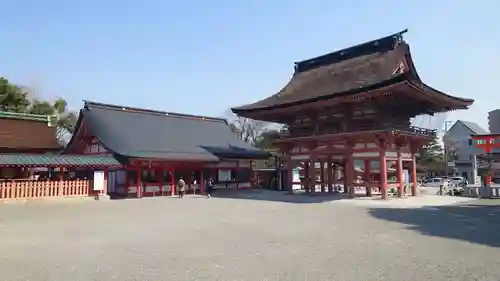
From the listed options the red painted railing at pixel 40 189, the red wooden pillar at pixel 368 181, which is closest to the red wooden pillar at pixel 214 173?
the red painted railing at pixel 40 189

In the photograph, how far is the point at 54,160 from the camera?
21.6 meters

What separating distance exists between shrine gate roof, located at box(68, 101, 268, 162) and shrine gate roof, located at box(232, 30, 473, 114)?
510 cm

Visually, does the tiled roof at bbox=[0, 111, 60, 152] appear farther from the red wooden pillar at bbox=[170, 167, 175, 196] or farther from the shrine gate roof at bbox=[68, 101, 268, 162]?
the red wooden pillar at bbox=[170, 167, 175, 196]

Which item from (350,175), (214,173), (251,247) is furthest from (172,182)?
(251,247)

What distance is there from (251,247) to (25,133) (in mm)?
22573

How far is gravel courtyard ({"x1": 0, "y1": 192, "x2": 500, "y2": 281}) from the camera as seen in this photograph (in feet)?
20.7

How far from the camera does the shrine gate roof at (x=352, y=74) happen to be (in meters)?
21.5

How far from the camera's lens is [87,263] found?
22.9ft

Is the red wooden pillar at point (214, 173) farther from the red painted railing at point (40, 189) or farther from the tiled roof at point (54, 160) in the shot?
the red painted railing at point (40, 189)

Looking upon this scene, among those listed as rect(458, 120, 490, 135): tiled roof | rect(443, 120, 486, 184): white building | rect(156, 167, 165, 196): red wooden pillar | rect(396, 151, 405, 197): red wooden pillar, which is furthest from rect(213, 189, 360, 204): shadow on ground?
rect(458, 120, 490, 135): tiled roof

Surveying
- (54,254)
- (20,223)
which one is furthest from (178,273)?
(20,223)

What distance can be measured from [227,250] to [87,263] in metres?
2.67

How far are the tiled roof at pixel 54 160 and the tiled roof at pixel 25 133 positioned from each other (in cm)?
351

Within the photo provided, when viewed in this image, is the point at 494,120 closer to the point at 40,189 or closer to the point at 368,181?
the point at 368,181
